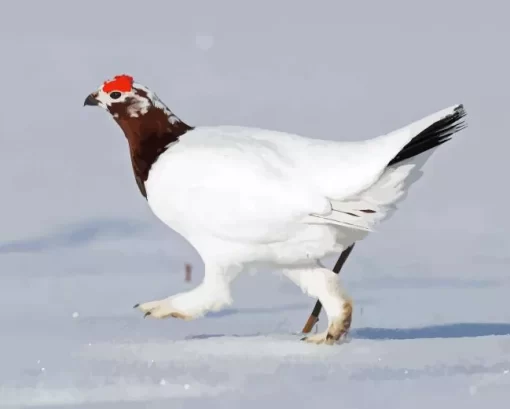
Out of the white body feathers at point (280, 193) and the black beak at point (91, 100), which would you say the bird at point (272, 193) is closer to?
the white body feathers at point (280, 193)

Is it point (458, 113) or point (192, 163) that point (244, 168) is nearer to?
point (192, 163)

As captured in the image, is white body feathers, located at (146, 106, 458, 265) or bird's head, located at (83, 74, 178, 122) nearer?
white body feathers, located at (146, 106, 458, 265)

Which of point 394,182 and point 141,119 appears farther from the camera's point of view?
point 141,119

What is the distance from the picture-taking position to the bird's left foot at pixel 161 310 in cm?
359

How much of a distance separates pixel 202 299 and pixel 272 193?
0.40m

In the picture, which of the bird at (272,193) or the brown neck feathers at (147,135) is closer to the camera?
the bird at (272,193)

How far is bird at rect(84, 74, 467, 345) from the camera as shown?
11.1 ft

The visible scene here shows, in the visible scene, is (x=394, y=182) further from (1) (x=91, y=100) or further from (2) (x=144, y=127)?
(1) (x=91, y=100)

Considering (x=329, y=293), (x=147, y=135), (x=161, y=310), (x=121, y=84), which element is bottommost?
(x=161, y=310)

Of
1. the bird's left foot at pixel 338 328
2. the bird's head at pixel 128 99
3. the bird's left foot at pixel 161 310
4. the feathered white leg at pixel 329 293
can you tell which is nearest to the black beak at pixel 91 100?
the bird's head at pixel 128 99

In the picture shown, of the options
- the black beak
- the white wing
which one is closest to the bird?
the white wing

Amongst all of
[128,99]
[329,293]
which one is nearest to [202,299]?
[329,293]

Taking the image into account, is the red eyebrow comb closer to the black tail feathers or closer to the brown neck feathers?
the brown neck feathers

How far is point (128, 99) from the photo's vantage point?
365 centimetres
